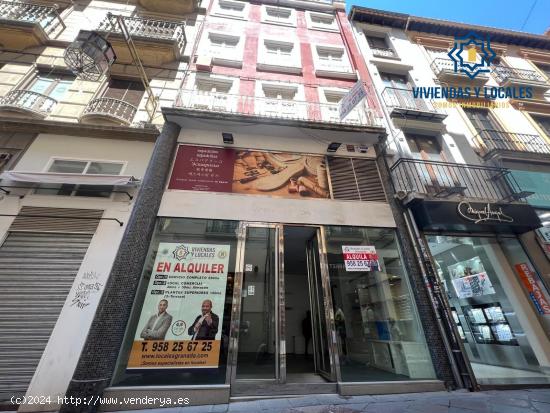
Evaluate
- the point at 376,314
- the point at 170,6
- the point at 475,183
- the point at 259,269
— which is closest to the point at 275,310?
the point at 259,269

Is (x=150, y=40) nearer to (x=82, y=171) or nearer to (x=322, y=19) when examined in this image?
(x=82, y=171)

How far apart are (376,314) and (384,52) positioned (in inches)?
458

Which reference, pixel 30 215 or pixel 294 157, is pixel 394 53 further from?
pixel 30 215

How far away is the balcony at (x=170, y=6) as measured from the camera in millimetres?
10080

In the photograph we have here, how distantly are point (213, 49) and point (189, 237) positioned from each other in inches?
337

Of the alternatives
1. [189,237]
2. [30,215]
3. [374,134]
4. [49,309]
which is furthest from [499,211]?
[30,215]

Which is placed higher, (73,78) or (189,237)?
(73,78)

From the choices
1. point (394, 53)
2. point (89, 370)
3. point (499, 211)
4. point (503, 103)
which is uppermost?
point (394, 53)

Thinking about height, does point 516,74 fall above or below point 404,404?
above

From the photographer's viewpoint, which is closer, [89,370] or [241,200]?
[89,370]

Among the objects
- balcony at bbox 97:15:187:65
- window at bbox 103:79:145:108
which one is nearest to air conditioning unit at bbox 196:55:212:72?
balcony at bbox 97:15:187:65

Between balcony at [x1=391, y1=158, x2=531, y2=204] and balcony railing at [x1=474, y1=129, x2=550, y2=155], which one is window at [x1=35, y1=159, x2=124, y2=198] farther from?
balcony railing at [x1=474, y1=129, x2=550, y2=155]

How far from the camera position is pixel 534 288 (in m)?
5.92

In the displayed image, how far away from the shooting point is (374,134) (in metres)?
7.56
